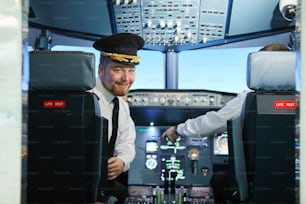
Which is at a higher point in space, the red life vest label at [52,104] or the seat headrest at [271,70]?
the seat headrest at [271,70]

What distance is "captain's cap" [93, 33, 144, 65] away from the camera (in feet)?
12.8

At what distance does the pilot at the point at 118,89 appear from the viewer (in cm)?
386

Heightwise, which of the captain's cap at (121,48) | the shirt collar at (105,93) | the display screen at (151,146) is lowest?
the display screen at (151,146)

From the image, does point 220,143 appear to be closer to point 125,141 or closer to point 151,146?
point 151,146

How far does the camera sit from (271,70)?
2836mm

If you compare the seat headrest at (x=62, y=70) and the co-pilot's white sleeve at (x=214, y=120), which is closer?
the seat headrest at (x=62, y=70)

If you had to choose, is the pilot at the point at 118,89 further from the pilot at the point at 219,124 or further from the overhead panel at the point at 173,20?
the pilot at the point at 219,124

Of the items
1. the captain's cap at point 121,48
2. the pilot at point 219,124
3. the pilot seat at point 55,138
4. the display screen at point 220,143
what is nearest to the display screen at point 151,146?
the pilot at point 219,124

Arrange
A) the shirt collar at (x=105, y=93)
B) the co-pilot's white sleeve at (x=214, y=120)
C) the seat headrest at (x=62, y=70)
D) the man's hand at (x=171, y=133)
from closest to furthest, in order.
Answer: the seat headrest at (x=62, y=70), the co-pilot's white sleeve at (x=214, y=120), the shirt collar at (x=105, y=93), the man's hand at (x=171, y=133)

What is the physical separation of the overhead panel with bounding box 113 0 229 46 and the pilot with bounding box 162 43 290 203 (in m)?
0.59

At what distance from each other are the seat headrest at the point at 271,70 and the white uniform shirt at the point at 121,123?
1.34 metres

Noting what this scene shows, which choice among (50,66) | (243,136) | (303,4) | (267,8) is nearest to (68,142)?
(50,66)

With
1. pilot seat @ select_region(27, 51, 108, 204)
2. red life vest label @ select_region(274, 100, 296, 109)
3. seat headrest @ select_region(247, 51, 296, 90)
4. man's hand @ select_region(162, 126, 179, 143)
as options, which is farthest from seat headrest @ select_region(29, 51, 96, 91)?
man's hand @ select_region(162, 126, 179, 143)

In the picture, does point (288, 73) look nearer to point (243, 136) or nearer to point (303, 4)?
point (243, 136)
